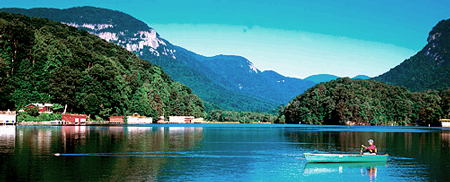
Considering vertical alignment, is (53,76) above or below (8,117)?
above

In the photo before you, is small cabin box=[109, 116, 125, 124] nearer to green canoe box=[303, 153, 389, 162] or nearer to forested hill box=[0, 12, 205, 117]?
forested hill box=[0, 12, 205, 117]

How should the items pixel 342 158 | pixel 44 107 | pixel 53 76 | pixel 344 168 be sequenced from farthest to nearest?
pixel 53 76
pixel 44 107
pixel 342 158
pixel 344 168

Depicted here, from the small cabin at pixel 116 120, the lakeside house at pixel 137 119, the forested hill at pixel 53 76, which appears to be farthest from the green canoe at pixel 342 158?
the lakeside house at pixel 137 119

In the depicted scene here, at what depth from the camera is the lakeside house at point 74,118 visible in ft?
432

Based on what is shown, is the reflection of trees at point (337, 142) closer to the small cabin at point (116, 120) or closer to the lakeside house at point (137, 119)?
the small cabin at point (116, 120)

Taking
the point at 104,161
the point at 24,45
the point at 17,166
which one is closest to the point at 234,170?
the point at 104,161

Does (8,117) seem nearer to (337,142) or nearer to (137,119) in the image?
(137,119)

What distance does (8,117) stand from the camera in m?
116

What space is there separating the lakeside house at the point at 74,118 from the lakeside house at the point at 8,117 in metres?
16.7

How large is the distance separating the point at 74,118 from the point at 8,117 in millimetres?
21281

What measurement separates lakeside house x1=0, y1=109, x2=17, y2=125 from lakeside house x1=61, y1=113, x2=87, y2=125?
1668 cm

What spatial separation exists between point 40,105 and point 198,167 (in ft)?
352

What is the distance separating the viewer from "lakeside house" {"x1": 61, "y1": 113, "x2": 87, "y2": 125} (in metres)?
132

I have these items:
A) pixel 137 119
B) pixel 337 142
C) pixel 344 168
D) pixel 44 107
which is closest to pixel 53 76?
pixel 44 107
